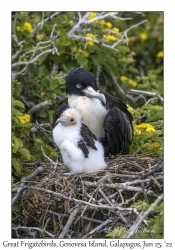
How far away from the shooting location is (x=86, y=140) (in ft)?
17.3

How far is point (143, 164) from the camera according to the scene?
5.36 meters

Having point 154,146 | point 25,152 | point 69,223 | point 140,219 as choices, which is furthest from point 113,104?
point 140,219

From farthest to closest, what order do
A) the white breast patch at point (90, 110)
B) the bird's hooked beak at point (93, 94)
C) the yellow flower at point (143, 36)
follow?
the yellow flower at point (143, 36) → the white breast patch at point (90, 110) → the bird's hooked beak at point (93, 94)

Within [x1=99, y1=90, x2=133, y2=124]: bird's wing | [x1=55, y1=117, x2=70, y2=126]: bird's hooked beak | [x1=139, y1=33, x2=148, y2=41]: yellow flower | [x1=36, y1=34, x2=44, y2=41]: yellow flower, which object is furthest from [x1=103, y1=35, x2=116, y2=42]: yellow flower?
[x1=55, y1=117, x2=70, y2=126]: bird's hooked beak

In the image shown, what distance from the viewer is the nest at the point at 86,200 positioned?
4695 mm

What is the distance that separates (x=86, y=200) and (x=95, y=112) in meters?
0.97

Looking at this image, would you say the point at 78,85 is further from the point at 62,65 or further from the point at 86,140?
the point at 62,65

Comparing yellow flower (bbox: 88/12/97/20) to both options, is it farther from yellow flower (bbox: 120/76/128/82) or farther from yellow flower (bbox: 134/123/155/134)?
yellow flower (bbox: 134/123/155/134)

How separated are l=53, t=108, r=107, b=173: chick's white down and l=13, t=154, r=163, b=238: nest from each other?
0.27 ft

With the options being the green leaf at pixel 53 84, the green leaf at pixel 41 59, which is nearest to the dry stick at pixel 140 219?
the green leaf at pixel 53 84

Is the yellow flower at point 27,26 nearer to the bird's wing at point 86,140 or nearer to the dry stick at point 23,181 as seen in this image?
the bird's wing at point 86,140

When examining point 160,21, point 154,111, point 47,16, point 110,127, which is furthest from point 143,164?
point 160,21

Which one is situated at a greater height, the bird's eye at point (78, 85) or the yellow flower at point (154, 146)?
the bird's eye at point (78, 85)

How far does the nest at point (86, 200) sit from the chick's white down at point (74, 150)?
0.08m
